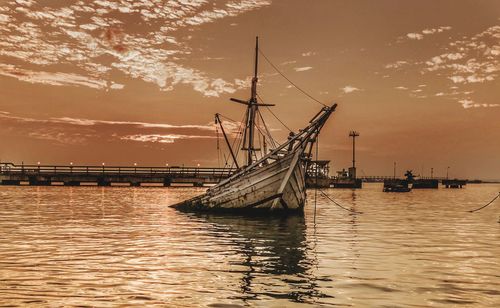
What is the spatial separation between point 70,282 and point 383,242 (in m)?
12.6

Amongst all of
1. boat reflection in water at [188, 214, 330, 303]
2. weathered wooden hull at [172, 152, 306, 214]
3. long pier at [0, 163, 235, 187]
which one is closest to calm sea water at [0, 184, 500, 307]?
boat reflection in water at [188, 214, 330, 303]

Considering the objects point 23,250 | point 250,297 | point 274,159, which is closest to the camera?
point 250,297

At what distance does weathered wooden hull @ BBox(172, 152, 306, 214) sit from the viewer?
3114 cm

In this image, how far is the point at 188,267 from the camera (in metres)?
13.8

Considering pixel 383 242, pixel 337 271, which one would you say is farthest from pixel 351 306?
pixel 383 242

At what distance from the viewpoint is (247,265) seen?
46.6ft

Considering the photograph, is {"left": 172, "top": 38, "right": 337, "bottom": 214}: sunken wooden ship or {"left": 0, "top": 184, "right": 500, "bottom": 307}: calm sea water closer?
{"left": 0, "top": 184, "right": 500, "bottom": 307}: calm sea water

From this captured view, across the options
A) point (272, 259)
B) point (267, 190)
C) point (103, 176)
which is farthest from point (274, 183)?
point (103, 176)

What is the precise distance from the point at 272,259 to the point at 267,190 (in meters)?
16.3

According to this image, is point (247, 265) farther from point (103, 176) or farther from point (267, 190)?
point (103, 176)

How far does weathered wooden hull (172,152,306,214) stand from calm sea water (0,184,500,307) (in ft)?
17.8

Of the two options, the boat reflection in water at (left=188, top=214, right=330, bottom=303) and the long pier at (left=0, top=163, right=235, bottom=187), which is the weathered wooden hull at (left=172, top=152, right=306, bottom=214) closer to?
the boat reflection in water at (left=188, top=214, right=330, bottom=303)

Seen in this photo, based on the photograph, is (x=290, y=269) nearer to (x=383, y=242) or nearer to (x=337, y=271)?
(x=337, y=271)

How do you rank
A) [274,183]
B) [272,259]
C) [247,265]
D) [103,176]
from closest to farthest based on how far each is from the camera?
[247,265], [272,259], [274,183], [103,176]
